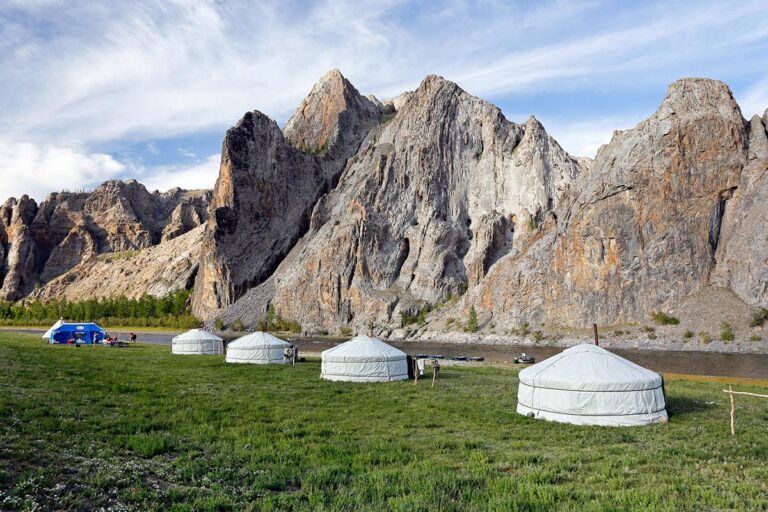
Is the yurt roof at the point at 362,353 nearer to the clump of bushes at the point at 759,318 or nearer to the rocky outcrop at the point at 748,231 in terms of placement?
the clump of bushes at the point at 759,318

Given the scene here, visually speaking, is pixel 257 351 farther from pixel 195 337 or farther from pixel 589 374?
pixel 589 374

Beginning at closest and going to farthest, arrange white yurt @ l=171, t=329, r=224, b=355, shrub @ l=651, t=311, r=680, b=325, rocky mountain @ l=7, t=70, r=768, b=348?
white yurt @ l=171, t=329, r=224, b=355, shrub @ l=651, t=311, r=680, b=325, rocky mountain @ l=7, t=70, r=768, b=348

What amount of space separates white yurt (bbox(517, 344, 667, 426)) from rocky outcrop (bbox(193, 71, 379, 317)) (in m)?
144

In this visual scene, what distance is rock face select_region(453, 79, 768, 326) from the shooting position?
96000 mm

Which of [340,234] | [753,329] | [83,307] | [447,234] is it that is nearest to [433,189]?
[447,234]

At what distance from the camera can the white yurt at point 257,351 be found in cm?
4506

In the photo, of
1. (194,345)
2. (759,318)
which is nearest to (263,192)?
(194,345)

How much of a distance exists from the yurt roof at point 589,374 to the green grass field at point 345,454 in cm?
167

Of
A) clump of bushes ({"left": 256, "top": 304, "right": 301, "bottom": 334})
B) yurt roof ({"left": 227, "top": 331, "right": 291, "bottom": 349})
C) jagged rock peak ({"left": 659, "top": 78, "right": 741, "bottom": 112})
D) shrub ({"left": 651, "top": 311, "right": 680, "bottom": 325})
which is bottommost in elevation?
clump of bushes ({"left": 256, "top": 304, "right": 301, "bottom": 334})

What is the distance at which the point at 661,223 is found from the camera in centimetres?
9994

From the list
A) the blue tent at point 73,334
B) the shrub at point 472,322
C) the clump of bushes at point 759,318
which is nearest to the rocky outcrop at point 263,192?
the shrub at point 472,322

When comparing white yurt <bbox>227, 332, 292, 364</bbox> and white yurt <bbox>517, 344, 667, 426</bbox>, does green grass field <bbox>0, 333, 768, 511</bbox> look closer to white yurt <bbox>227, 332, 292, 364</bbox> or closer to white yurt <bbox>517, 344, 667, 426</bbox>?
white yurt <bbox>517, 344, 667, 426</bbox>

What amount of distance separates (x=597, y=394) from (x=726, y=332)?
7468cm

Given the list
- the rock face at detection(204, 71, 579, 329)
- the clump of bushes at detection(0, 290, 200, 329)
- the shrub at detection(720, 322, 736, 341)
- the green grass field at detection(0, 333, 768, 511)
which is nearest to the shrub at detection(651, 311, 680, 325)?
the shrub at detection(720, 322, 736, 341)
